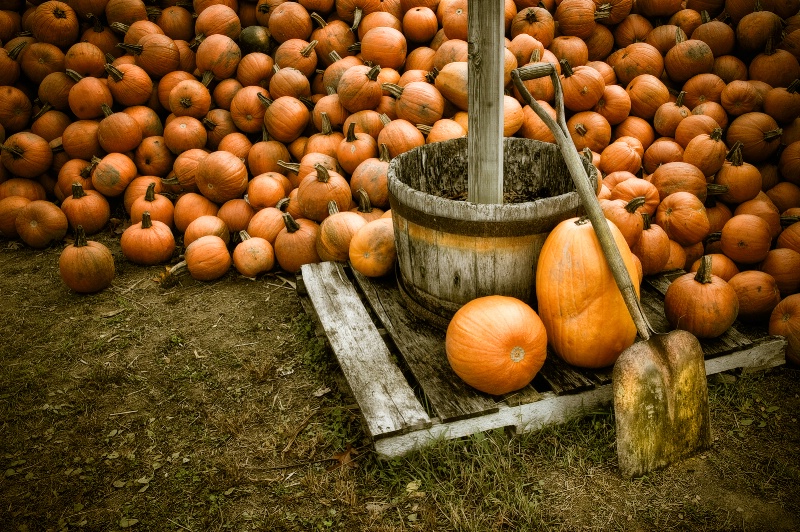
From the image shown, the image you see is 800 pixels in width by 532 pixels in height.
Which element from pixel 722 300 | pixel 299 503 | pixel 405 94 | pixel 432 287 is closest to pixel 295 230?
pixel 405 94

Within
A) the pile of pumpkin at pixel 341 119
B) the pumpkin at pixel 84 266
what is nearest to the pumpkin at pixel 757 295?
the pile of pumpkin at pixel 341 119

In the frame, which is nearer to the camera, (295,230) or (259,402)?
(259,402)

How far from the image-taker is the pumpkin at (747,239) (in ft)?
11.4

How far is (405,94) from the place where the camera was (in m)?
4.46

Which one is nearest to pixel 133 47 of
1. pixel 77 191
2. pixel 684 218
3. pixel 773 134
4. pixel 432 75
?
pixel 77 191

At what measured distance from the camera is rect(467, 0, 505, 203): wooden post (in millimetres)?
2561

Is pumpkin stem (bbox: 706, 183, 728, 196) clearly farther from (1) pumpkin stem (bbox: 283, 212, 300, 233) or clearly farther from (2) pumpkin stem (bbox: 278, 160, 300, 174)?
(2) pumpkin stem (bbox: 278, 160, 300, 174)

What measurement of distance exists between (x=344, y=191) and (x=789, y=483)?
3117mm

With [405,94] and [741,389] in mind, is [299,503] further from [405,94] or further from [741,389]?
[405,94]

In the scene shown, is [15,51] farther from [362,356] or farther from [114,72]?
[362,356]

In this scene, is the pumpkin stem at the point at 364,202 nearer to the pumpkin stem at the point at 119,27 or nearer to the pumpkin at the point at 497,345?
the pumpkin at the point at 497,345

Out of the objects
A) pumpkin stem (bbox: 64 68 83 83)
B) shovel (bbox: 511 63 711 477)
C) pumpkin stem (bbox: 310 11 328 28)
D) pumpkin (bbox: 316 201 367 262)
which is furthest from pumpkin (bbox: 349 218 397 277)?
pumpkin stem (bbox: 64 68 83 83)

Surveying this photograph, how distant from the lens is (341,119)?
16.0 feet

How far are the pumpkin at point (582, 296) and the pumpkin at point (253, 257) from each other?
232cm
